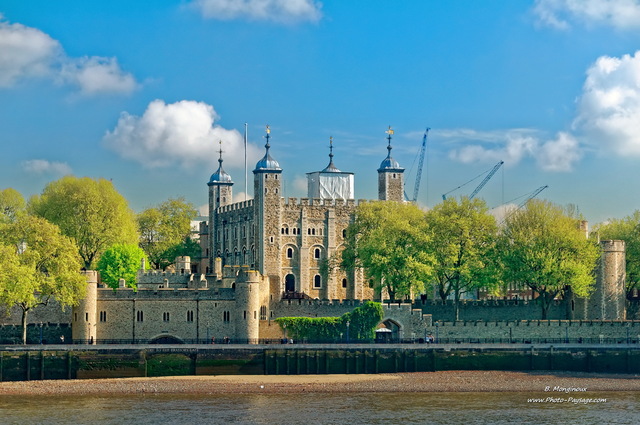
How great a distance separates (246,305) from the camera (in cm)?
10119

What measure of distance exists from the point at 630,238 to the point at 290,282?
3202 cm

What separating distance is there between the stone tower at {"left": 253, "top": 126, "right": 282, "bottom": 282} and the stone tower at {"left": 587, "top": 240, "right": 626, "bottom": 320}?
31.5 metres

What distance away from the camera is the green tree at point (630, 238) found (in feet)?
375

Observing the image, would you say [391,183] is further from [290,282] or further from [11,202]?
[11,202]

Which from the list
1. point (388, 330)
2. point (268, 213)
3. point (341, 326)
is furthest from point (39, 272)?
point (268, 213)

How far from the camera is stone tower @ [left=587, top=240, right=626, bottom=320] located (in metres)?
107

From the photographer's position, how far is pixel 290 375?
91.8 meters

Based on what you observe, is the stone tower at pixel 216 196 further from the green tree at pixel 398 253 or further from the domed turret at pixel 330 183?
the green tree at pixel 398 253

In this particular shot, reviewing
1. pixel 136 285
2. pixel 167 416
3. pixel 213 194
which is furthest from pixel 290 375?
pixel 213 194

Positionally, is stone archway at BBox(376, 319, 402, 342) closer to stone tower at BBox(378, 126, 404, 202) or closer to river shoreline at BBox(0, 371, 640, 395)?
river shoreline at BBox(0, 371, 640, 395)

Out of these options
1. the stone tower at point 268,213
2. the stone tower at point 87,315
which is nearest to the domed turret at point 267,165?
the stone tower at point 268,213

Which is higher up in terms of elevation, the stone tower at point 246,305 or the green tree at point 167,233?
the green tree at point 167,233

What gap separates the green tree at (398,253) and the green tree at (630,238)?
17.4 meters

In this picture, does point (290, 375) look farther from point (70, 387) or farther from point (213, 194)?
point (213, 194)
